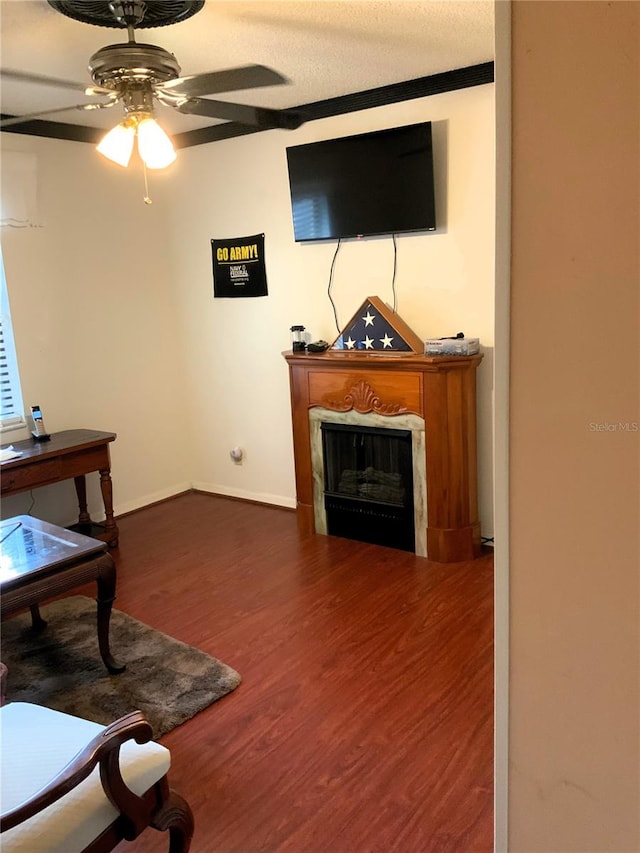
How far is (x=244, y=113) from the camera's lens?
3.46 metres

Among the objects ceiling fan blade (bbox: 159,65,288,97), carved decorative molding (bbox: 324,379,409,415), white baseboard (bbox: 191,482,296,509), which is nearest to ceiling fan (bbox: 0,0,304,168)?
ceiling fan blade (bbox: 159,65,288,97)

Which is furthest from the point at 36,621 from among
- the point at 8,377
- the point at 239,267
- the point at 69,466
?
the point at 239,267

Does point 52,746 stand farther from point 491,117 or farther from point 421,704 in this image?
point 491,117

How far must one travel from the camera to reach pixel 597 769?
1052mm

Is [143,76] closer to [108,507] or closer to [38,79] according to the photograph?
[38,79]

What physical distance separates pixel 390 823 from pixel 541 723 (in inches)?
44.6

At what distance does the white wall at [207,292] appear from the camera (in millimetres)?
3613

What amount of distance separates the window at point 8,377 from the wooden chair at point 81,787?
264 centimetres

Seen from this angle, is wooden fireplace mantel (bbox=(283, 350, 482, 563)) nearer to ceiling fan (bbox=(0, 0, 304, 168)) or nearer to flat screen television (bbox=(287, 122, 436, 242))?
flat screen television (bbox=(287, 122, 436, 242))

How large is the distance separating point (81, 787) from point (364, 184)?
313 centimetres

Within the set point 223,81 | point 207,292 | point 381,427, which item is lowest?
point 381,427

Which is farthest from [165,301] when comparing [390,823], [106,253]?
[390,823]

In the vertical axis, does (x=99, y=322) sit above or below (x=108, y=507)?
above

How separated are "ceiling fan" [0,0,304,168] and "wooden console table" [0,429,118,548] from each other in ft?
6.20
